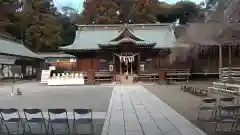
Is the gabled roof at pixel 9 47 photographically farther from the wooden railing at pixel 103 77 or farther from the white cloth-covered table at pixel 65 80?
the wooden railing at pixel 103 77

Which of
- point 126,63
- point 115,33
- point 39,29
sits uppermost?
point 39,29

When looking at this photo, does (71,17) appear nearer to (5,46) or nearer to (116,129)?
(5,46)

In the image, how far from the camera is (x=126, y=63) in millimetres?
35219

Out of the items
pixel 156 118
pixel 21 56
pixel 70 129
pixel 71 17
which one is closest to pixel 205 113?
pixel 156 118

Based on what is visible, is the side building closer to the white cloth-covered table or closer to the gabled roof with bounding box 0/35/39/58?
the gabled roof with bounding box 0/35/39/58

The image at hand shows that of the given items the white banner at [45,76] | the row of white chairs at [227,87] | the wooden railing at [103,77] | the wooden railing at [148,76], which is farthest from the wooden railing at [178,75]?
the white banner at [45,76]

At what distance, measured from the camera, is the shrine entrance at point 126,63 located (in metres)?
34.7

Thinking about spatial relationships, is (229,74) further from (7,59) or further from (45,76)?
(7,59)

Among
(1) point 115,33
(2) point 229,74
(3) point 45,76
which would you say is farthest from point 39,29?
(2) point 229,74

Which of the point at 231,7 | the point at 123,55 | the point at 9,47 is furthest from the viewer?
the point at 9,47

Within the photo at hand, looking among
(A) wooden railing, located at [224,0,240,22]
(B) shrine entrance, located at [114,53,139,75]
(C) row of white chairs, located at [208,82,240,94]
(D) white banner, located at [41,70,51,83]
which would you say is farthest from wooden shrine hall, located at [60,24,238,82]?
(A) wooden railing, located at [224,0,240,22]

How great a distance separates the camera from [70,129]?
8.34m

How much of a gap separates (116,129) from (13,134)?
2441 mm

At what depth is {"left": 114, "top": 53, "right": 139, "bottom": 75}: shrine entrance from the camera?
3466cm
